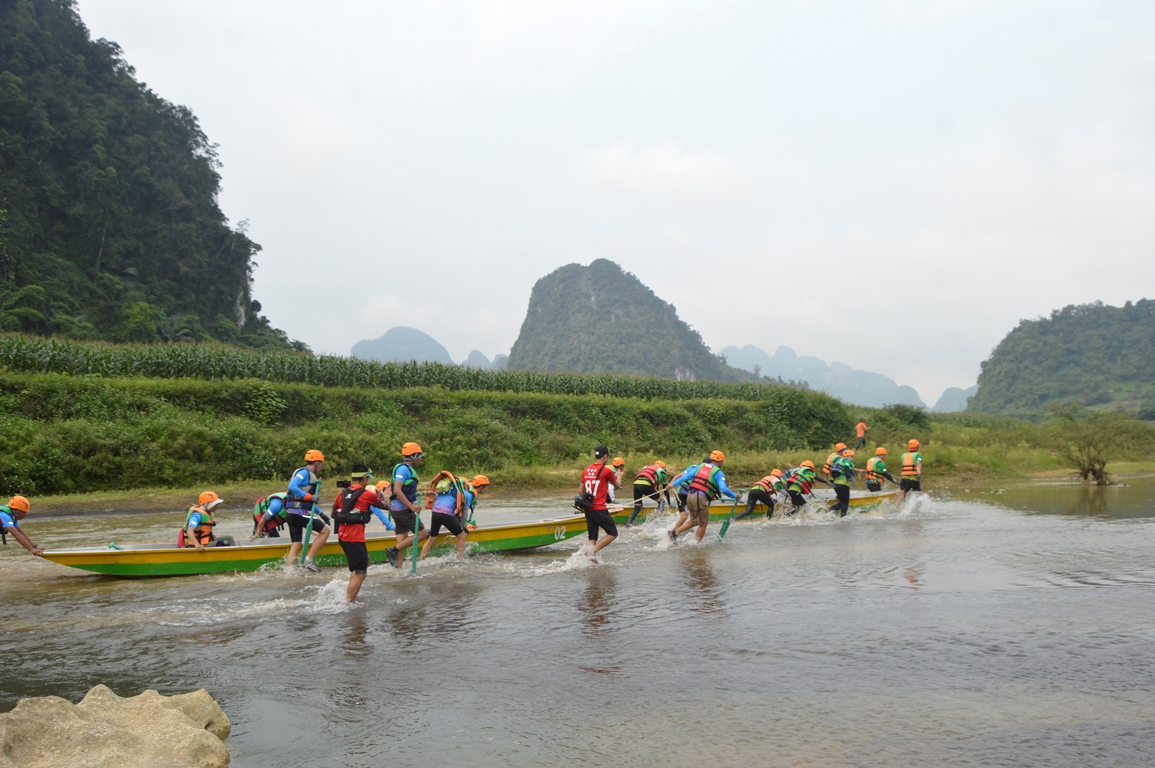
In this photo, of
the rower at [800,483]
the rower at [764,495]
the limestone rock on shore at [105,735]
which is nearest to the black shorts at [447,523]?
the limestone rock on shore at [105,735]

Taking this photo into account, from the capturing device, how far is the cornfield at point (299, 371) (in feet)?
86.1

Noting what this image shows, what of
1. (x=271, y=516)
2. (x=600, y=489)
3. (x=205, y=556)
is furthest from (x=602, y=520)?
(x=205, y=556)

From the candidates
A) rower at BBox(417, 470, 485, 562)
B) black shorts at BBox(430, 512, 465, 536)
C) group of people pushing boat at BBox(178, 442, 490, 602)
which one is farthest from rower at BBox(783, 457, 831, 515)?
black shorts at BBox(430, 512, 465, 536)

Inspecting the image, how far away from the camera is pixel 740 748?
4922 millimetres

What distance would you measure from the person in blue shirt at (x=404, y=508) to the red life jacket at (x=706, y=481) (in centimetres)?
479

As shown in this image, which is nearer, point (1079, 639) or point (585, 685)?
point (585, 685)

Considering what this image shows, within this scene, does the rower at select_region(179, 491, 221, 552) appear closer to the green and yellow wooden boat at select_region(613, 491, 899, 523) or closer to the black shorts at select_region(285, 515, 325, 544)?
the black shorts at select_region(285, 515, 325, 544)

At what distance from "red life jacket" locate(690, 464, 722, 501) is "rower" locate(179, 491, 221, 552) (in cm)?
767

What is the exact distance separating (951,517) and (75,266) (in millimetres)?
54495

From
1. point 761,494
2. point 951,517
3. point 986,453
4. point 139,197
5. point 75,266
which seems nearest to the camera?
point 761,494

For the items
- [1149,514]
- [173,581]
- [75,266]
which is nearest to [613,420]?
[1149,514]

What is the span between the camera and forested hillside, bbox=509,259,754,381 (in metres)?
108

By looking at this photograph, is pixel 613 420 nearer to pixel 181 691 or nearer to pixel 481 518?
pixel 481 518

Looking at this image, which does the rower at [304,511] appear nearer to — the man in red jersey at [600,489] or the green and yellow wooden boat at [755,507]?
the man in red jersey at [600,489]
